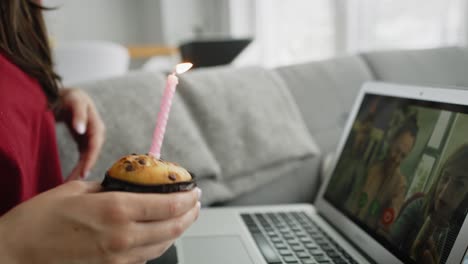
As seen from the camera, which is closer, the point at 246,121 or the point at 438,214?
the point at 438,214

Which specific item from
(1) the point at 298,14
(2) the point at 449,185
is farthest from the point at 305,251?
(1) the point at 298,14

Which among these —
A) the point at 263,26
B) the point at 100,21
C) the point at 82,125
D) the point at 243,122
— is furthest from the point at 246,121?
the point at 100,21

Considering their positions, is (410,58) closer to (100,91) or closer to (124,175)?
(100,91)

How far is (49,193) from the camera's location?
1.21 ft

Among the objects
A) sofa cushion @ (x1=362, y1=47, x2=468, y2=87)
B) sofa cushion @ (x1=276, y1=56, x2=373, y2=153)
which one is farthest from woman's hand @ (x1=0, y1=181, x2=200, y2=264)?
sofa cushion @ (x1=362, y1=47, x2=468, y2=87)

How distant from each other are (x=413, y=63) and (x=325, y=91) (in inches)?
13.9

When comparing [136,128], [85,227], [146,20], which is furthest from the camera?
[146,20]

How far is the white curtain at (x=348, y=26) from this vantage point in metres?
2.02

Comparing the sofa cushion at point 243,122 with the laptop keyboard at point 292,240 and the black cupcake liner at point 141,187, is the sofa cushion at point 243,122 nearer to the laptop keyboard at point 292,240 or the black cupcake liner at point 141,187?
the laptop keyboard at point 292,240

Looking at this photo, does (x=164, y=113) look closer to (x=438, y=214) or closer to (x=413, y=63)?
(x=438, y=214)

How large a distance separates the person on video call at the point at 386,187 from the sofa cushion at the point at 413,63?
774mm

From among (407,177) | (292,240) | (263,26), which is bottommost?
(292,240)

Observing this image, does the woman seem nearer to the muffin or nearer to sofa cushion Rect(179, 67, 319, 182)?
the muffin

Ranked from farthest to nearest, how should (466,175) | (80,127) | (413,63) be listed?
1. (413,63)
2. (80,127)
3. (466,175)
